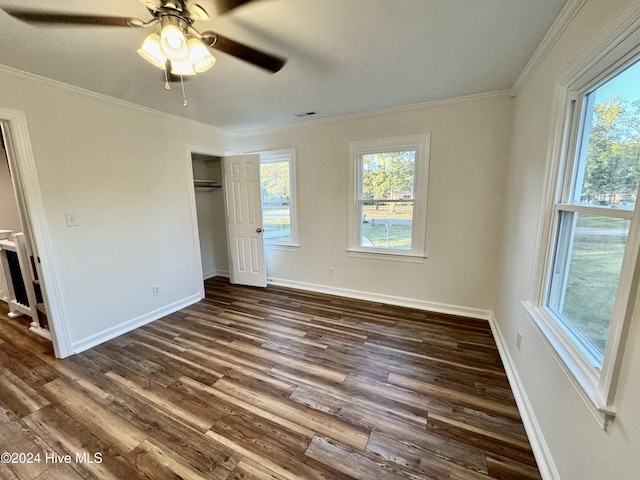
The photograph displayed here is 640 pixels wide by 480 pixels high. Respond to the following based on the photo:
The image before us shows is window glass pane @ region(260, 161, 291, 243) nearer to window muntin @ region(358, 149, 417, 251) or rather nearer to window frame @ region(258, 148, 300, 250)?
window frame @ region(258, 148, 300, 250)

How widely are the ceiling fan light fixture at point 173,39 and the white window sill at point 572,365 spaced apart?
7.55ft

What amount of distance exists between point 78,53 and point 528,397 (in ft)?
12.6

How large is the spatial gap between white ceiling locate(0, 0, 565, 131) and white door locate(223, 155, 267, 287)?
46.0 inches

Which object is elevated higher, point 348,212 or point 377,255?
point 348,212

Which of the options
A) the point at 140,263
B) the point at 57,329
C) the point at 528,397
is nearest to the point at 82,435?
the point at 57,329

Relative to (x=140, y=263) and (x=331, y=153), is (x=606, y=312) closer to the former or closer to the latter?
(x=331, y=153)

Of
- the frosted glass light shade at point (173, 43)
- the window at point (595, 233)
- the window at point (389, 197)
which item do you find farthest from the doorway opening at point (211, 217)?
the window at point (595, 233)

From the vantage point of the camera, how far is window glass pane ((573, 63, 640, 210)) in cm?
102

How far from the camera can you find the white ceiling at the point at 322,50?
143cm

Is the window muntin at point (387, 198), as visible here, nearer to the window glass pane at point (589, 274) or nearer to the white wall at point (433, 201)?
the white wall at point (433, 201)

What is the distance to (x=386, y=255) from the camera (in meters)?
3.35

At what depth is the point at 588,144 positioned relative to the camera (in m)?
1.35

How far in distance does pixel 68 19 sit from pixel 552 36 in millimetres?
2680

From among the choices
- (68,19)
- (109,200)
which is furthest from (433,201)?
(109,200)
